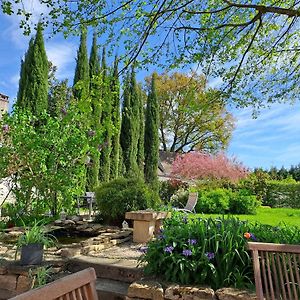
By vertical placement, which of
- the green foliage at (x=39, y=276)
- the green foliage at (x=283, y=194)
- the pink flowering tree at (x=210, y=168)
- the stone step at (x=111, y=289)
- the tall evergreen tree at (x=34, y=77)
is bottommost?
the stone step at (x=111, y=289)

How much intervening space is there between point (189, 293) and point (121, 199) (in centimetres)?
433

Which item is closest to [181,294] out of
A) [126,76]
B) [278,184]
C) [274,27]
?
[126,76]

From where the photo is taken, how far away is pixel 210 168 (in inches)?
660

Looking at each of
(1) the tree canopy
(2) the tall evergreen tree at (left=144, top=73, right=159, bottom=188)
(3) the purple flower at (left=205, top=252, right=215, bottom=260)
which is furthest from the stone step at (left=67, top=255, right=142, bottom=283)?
(2) the tall evergreen tree at (left=144, top=73, right=159, bottom=188)

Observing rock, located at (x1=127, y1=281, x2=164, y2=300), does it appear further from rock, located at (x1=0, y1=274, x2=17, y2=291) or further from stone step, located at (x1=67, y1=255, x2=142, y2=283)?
rock, located at (x1=0, y1=274, x2=17, y2=291)

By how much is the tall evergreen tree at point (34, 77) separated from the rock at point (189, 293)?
9.66 m

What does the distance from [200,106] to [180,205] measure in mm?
6678

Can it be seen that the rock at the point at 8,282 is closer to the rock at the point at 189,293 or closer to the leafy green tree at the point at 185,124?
the rock at the point at 189,293

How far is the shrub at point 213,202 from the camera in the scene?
1232 centimetres

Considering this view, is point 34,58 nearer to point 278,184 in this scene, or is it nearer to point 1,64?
point 1,64

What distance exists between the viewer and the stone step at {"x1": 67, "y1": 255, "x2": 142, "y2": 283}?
381 cm

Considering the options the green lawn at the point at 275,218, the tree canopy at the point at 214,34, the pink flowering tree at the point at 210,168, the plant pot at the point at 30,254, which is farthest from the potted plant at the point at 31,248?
the pink flowering tree at the point at 210,168

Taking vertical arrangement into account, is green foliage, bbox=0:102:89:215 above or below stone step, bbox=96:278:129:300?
above

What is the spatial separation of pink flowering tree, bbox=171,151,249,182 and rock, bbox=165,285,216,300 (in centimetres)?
1397
